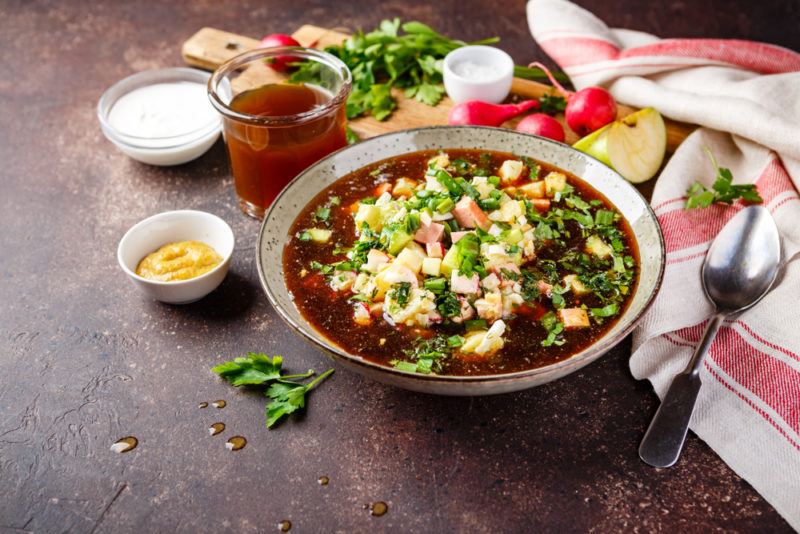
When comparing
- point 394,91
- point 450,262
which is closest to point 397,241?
point 450,262

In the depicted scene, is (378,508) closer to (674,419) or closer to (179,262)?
(674,419)

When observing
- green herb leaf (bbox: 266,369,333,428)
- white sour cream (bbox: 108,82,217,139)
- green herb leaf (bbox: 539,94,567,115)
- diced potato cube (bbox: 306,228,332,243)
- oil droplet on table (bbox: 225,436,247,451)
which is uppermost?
diced potato cube (bbox: 306,228,332,243)

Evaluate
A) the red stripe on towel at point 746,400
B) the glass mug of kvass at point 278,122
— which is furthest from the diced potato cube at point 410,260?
the red stripe on towel at point 746,400

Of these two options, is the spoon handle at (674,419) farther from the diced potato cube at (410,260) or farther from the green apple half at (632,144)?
the green apple half at (632,144)

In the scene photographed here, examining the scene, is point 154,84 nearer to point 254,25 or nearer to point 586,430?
point 254,25

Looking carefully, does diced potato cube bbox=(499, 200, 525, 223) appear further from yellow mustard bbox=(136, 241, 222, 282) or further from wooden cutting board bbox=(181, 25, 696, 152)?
yellow mustard bbox=(136, 241, 222, 282)

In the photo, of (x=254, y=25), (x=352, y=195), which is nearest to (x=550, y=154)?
(x=352, y=195)

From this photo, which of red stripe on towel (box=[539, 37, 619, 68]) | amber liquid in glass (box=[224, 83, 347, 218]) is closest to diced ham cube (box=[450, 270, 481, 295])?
amber liquid in glass (box=[224, 83, 347, 218])
